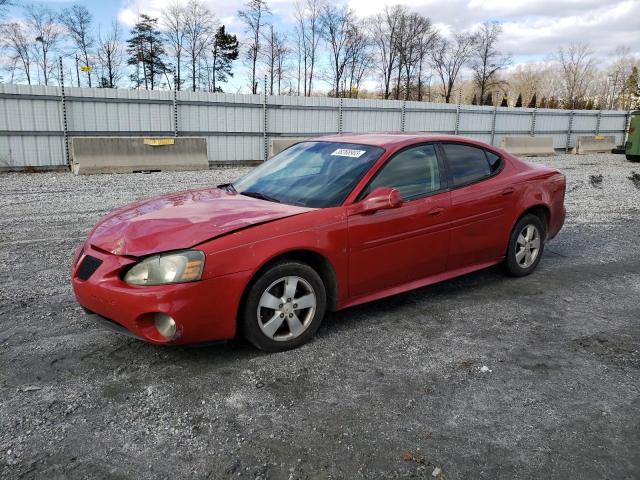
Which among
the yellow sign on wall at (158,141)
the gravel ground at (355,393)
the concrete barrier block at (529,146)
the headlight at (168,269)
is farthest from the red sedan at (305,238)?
the concrete barrier block at (529,146)

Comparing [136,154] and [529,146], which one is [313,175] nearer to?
[136,154]

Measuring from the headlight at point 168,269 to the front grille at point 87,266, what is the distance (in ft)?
1.08

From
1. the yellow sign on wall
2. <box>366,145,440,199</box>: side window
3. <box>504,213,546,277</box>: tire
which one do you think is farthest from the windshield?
the yellow sign on wall

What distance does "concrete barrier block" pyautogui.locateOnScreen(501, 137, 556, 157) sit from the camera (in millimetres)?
22953

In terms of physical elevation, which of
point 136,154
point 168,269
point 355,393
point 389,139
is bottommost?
point 355,393

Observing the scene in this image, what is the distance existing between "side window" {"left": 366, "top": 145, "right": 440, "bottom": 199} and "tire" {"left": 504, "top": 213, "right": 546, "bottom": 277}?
1263 millimetres

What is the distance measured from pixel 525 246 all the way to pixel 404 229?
195 cm

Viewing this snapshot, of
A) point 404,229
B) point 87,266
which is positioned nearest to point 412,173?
point 404,229

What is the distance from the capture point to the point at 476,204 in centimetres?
484

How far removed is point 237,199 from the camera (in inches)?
166

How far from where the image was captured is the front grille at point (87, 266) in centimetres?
350

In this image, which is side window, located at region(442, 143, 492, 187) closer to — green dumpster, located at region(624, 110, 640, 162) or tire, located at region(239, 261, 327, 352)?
tire, located at region(239, 261, 327, 352)

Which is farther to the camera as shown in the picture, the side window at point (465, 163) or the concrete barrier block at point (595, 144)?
the concrete barrier block at point (595, 144)

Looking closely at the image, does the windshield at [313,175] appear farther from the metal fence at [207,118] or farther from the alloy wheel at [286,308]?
the metal fence at [207,118]
